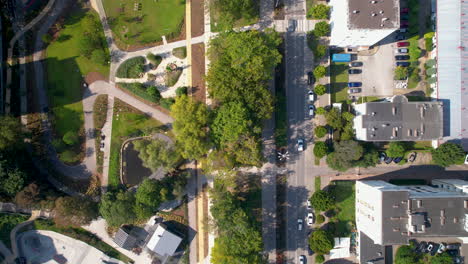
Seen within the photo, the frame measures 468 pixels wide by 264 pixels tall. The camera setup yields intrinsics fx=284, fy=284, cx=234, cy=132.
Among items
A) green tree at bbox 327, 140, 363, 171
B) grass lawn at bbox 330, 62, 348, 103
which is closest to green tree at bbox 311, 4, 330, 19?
grass lawn at bbox 330, 62, 348, 103

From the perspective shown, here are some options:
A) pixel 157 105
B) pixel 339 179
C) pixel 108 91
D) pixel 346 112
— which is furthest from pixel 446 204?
pixel 108 91

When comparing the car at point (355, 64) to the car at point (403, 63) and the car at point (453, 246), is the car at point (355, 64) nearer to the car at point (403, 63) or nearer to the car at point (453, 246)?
the car at point (403, 63)

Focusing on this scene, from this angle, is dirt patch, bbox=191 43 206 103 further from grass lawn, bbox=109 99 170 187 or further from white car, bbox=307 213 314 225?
white car, bbox=307 213 314 225

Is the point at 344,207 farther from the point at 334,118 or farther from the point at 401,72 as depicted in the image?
the point at 401,72

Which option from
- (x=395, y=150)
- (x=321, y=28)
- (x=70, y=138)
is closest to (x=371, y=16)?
(x=321, y=28)

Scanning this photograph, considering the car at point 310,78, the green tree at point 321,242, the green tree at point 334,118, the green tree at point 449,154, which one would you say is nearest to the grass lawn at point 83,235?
the green tree at point 321,242

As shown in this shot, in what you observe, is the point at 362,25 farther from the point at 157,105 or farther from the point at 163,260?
the point at 163,260

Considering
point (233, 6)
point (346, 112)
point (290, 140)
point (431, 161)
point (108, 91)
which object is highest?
point (233, 6)
